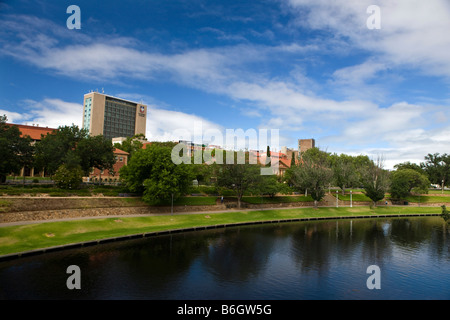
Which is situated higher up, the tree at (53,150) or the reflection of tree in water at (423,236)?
the tree at (53,150)

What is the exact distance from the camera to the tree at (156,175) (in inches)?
2034

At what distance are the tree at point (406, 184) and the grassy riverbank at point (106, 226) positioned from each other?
34.2 m

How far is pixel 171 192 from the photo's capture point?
2062 inches

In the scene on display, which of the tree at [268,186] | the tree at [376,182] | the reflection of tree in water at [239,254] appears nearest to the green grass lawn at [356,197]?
the tree at [376,182]

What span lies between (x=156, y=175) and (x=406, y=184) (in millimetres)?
79894

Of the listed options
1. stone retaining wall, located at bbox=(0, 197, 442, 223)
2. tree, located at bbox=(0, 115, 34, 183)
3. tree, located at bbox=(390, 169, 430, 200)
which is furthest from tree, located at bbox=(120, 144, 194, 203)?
tree, located at bbox=(390, 169, 430, 200)

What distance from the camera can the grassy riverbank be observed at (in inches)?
1297

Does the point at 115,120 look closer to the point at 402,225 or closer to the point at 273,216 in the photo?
the point at 273,216

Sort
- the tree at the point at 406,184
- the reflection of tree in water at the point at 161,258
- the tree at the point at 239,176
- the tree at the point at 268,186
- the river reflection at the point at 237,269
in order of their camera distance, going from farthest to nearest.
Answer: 1. the tree at the point at 406,184
2. the tree at the point at 268,186
3. the tree at the point at 239,176
4. the reflection of tree in water at the point at 161,258
5. the river reflection at the point at 237,269

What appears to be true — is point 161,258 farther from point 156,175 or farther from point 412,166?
point 412,166

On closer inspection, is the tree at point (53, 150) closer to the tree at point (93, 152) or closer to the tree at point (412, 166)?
the tree at point (93, 152)

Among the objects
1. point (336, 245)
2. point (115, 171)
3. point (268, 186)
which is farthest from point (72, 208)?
point (115, 171)
